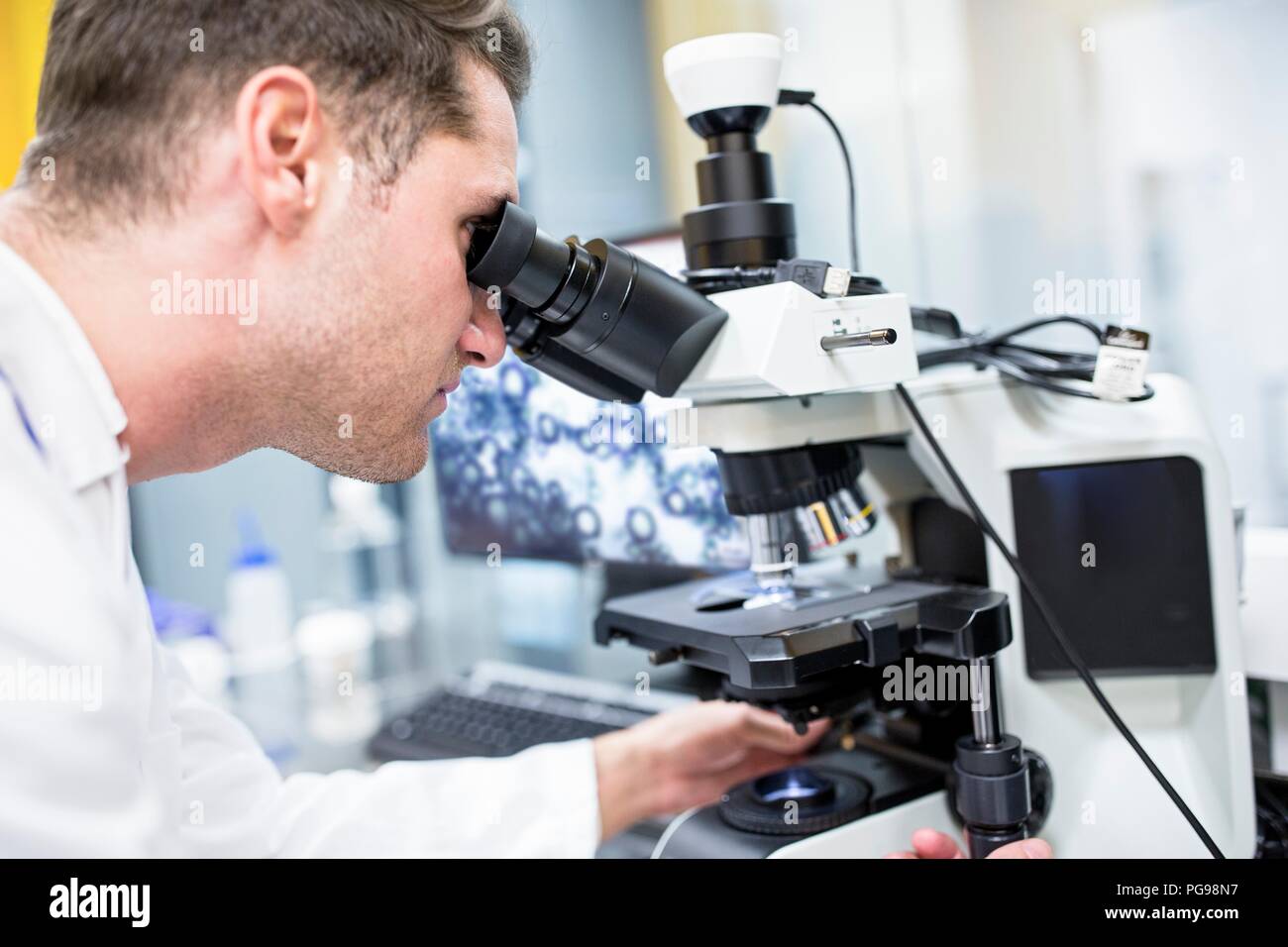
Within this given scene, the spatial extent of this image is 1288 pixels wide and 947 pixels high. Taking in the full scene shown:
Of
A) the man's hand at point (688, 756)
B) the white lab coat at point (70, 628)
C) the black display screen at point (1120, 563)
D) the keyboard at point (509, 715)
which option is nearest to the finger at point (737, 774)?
the man's hand at point (688, 756)

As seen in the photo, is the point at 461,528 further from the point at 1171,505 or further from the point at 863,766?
the point at 1171,505

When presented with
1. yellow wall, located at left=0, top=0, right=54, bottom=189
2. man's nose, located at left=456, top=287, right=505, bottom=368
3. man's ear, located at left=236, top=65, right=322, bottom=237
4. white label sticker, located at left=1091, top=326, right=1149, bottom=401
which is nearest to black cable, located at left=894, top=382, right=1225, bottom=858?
white label sticker, located at left=1091, top=326, right=1149, bottom=401

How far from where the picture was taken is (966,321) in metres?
1.25

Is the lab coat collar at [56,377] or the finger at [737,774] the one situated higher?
the lab coat collar at [56,377]

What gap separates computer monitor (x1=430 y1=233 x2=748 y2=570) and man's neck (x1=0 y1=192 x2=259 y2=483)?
485 mm

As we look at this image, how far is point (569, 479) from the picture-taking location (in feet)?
3.84

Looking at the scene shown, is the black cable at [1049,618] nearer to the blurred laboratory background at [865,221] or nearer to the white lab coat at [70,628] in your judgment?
the blurred laboratory background at [865,221]

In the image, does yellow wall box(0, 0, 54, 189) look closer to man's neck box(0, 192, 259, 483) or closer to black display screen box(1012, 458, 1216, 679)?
man's neck box(0, 192, 259, 483)

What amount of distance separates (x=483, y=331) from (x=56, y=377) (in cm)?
27

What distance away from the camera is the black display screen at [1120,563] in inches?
28.0

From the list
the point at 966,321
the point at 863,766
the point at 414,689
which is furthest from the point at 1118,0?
the point at 414,689

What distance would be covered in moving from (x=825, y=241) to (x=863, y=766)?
2.43 feet

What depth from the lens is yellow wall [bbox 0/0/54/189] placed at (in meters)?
1.82

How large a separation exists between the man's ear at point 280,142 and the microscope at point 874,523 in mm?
118
